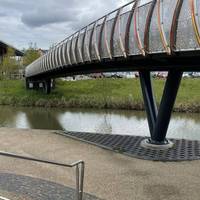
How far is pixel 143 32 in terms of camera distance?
41.3 feet

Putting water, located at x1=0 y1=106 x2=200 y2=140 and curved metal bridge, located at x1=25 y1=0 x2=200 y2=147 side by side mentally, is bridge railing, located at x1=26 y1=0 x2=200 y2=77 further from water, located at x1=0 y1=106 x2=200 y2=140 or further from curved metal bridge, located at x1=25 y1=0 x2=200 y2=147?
water, located at x1=0 y1=106 x2=200 y2=140

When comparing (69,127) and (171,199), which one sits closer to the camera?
(171,199)

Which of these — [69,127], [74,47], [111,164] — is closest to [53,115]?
[69,127]

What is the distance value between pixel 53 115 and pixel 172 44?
2801 centimetres

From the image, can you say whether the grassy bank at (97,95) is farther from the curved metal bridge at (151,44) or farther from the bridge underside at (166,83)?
the bridge underside at (166,83)

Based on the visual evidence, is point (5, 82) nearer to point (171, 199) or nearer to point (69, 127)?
point (69, 127)

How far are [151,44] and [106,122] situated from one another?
67.0 ft

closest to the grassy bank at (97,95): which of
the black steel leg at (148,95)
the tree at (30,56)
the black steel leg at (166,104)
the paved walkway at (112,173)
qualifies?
the tree at (30,56)

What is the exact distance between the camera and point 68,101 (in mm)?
46000

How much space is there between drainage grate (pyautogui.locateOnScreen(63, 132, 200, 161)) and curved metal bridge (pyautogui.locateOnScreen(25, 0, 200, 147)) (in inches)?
34.3

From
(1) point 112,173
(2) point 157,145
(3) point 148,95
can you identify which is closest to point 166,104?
(2) point 157,145

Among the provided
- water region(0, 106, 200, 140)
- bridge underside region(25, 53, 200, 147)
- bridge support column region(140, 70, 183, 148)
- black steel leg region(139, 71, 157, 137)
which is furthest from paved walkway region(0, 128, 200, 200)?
water region(0, 106, 200, 140)

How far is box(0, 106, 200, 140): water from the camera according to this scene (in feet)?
87.8

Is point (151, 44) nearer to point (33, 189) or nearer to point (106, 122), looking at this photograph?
point (33, 189)
